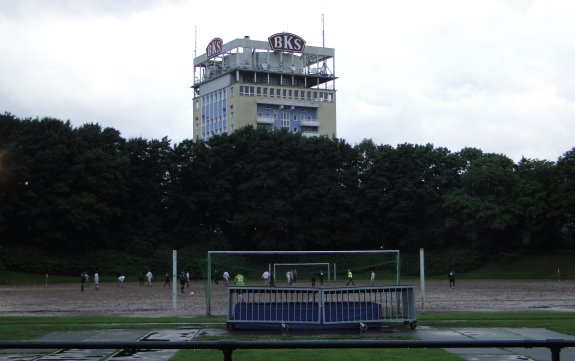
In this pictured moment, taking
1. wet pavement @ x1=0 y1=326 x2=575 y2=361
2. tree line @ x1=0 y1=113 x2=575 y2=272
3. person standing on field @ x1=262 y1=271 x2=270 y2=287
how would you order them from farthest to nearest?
tree line @ x1=0 y1=113 x2=575 y2=272
person standing on field @ x1=262 y1=271 x2=270 y2=287
wet pavement @ x1=0 y1=326 x2=575 y2=361

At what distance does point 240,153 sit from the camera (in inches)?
3939

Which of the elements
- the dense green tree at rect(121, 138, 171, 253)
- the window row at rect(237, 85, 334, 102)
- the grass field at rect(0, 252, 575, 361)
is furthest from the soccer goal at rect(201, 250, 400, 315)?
the window row at rect(237, 85, 334, 102)

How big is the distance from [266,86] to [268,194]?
4902 cm

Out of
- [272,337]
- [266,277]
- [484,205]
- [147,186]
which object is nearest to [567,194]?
[484,205]

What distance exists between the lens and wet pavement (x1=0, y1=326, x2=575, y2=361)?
17250mm

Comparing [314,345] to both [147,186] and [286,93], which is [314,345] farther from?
[286,93]

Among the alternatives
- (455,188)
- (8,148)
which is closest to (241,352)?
(8,148)

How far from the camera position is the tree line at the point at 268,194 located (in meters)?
85.3

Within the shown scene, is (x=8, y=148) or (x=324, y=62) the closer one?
(x=8, y=148)

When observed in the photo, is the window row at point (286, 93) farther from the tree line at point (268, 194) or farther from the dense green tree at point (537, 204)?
the dense green tree at point (537, 204)

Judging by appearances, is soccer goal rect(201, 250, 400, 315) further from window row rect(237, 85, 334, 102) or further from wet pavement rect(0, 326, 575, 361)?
window row rect(237, 85, 334, 102)

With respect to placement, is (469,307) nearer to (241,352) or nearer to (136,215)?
(241,352)

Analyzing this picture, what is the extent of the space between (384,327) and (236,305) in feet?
16.8

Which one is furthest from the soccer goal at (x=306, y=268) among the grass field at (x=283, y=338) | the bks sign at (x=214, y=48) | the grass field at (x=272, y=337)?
the bks sign at (x=214, y=48)
